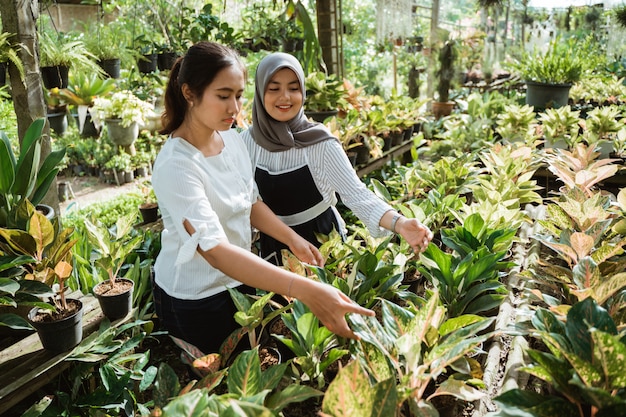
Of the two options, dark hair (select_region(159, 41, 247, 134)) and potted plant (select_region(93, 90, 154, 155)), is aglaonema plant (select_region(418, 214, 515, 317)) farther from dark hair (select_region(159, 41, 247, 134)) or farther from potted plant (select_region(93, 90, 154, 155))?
potted plant (select_region(93, 90, 154, 155))

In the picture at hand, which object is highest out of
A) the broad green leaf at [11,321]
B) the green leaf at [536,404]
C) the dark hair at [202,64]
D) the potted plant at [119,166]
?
the dark hair at [202,64]

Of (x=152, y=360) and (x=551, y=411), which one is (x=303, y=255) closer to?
(x=551, y=411)

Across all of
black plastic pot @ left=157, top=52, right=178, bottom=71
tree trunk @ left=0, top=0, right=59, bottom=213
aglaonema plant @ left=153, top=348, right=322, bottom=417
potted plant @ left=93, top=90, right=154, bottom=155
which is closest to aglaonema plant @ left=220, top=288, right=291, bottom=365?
aglaonema plant @ left=153, top=348, right=322, bottom=417

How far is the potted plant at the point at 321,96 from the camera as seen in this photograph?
345 cm

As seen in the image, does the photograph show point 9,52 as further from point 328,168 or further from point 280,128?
point 328,168

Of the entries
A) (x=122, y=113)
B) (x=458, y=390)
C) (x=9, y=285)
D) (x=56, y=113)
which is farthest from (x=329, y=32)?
(x=458, y=390)

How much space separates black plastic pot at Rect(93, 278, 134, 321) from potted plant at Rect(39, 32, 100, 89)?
143 cm

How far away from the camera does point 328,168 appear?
1859 millimetres

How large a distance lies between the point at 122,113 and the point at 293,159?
4.46 m

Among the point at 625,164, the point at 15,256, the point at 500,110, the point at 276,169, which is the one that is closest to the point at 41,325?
the point at 15,256

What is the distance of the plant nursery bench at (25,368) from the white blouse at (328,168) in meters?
0.93

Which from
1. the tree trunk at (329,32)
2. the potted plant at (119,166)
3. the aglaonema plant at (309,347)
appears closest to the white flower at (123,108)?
the potted plant at (119,166)

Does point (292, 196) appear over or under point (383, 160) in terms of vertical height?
over

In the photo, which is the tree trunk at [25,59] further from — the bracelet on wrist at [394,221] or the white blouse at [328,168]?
the bracelet on wrist at [394,221]
